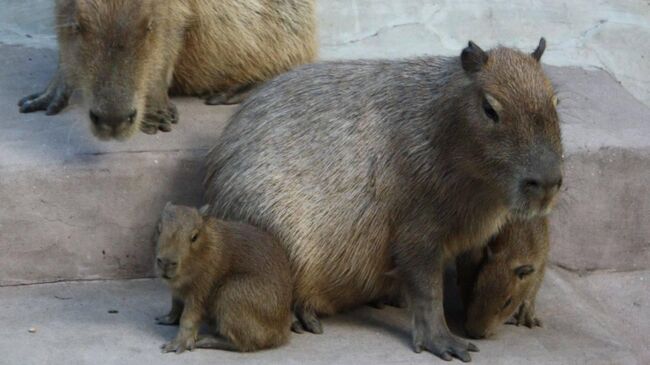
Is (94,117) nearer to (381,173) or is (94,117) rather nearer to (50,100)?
(50,100)

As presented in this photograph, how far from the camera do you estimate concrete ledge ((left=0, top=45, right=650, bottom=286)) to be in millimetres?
5828

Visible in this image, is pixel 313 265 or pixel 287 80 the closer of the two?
pixel 313 265

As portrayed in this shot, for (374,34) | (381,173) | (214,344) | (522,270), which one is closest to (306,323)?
(214,344)

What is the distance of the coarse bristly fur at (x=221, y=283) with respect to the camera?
5.05m

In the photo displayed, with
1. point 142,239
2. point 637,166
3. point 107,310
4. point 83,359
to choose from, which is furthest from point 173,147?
point 637,166

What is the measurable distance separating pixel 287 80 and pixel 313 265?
930 millimetres

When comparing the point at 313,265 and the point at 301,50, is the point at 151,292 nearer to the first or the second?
the point at 313,265

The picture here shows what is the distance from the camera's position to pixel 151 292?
588 centimetres

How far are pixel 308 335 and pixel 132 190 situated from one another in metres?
1.11

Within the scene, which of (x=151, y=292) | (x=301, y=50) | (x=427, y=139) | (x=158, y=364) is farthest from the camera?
(x=301, y=50)

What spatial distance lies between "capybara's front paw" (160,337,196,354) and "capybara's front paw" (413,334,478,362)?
0.94 metres

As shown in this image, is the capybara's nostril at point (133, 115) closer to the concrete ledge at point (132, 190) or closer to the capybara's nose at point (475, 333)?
the concrete ledge at point (132, 190)

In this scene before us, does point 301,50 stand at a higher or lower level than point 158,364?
higher

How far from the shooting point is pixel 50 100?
6.38 meters
